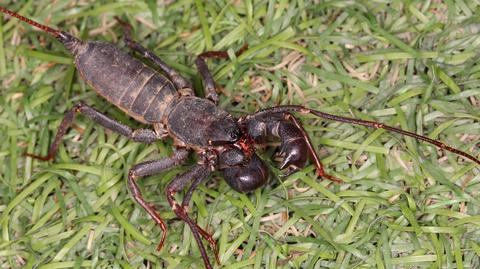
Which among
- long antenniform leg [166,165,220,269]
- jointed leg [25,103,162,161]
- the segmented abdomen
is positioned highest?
the segmented abdomen

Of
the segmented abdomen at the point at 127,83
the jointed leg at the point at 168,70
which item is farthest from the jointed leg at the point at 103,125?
the jointed leg at the point at 168,70

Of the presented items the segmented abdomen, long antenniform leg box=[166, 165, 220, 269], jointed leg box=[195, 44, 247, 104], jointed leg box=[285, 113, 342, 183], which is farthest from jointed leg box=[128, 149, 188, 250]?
jointed leg box=[285, 113, 342, 183]

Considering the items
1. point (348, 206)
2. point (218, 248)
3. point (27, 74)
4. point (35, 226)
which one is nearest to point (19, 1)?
point (27, 74)

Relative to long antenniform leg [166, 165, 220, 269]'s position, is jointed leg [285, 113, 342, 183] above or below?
above

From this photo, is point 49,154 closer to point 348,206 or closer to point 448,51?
point 348,206

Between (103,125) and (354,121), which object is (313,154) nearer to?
(354,121)

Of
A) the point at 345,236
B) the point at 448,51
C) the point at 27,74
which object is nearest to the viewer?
the point at 345,236

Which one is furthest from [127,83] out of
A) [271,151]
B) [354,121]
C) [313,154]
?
[354,121]

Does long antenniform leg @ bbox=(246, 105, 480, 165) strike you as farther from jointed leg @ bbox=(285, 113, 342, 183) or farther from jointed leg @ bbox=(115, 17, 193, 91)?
jointed leg @ bbox=(115, 17, 193, 91)
